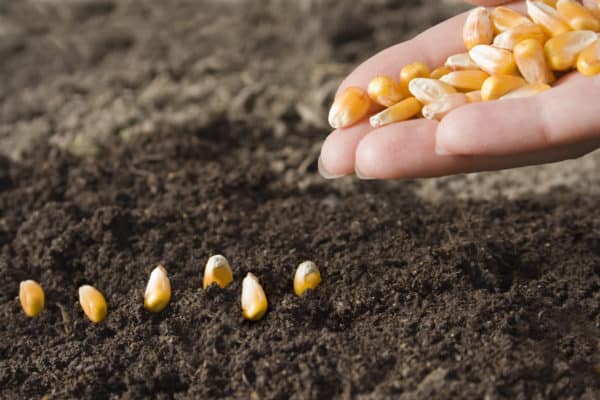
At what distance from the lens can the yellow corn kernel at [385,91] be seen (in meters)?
2.35

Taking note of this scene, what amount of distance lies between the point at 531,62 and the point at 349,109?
1.74 ft

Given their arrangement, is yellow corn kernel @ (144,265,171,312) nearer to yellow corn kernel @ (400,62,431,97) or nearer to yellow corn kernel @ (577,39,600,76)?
yellow corn kernel @ (400,62,431,97)

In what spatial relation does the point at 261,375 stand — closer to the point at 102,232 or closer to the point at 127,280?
the point at 127,280

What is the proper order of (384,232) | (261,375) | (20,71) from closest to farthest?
1. (261,375)
2. (384,232)
3. (20,71)

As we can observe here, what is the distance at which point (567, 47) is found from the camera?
7.43 feet

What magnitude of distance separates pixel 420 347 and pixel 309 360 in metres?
0.26

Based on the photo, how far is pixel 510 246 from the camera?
89.8 inches

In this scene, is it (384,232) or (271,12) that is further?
(271,12)

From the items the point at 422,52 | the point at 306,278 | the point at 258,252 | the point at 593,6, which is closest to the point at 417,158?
the point at 306,278

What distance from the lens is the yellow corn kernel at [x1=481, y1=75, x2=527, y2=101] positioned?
2.22 meters

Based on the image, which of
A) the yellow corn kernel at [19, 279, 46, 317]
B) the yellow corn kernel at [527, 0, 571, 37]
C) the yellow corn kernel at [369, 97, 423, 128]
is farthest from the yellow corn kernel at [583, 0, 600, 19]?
the yellow corn kernel at [19, 279, 46, 317]

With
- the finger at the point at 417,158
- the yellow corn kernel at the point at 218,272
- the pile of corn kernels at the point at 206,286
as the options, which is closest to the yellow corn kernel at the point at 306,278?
the pile of corn kernels at the point at 206,286

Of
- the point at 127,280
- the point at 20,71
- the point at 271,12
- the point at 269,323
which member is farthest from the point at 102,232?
the point at 271,12

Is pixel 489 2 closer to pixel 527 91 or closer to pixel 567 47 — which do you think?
pixel 567 47
